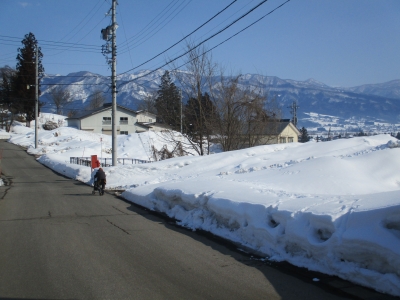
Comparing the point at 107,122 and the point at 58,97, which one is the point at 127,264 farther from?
the point at 58,97

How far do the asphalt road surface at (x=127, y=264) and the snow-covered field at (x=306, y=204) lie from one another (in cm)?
53

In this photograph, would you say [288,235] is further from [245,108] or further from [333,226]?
[245,108]

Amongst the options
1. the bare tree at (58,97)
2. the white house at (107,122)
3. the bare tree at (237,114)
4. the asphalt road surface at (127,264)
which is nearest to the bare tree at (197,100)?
the bare tree at (237,114)

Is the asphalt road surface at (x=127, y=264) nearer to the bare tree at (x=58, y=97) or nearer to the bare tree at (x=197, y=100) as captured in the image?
the bare tree at (x=197, y=100)

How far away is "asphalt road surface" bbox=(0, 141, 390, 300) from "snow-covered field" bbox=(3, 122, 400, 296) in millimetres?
526

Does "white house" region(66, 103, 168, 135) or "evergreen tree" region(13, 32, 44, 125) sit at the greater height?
"evergreen tree" region(13, 32, 44, 125)

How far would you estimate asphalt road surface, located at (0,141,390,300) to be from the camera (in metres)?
6.16

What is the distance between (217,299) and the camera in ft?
19.1

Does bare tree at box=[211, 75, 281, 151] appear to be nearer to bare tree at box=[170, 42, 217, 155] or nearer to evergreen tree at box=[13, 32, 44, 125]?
bare tree at box=[170, 42, 217, 155]

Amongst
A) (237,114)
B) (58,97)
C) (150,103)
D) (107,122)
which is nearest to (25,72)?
(107,122)

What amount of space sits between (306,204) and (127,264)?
397 centimetres

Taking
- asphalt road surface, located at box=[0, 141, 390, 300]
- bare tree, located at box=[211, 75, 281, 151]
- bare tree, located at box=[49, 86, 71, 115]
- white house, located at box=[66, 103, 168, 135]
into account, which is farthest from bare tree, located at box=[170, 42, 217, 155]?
bare tree, located at box=[49, 86, 71, 115]

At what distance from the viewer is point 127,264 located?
7.62 m

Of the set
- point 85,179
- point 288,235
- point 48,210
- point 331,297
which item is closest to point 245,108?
point 85,179
